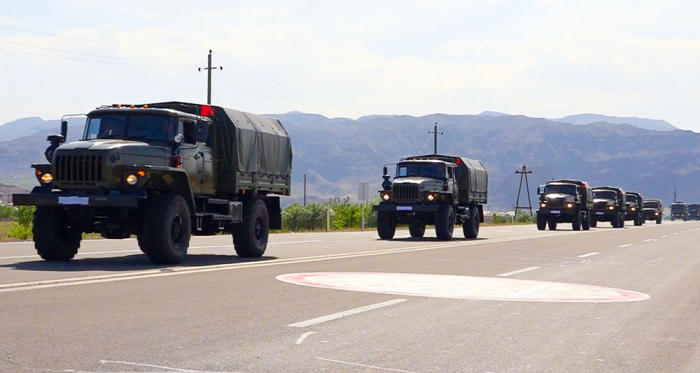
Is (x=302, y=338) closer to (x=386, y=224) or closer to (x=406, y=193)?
(x=406, y=193)

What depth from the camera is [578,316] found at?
9914 millimetres

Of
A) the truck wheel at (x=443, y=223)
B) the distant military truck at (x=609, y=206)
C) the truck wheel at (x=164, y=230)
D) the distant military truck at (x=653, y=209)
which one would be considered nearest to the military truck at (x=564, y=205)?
the distant military truck at (x=609, y=206)

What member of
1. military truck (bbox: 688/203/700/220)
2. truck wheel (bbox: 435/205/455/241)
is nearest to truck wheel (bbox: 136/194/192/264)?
truck wheel (bbox: 435/205/455/241)

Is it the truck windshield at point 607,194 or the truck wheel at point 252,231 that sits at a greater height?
the truck windshield at point 607,194

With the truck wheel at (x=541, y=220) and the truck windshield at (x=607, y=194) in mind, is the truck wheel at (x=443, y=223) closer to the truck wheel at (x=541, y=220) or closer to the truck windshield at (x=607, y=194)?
the truck wheel at (x=541, y=220)

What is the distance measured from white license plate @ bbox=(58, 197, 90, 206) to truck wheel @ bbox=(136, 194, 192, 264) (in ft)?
3.17

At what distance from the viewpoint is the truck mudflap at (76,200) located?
1466 centimetres

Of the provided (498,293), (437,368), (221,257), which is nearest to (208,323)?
(437,368)

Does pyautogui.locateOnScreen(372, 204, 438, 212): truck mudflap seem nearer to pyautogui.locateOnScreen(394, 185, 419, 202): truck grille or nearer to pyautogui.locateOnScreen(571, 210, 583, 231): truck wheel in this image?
pyautogui.locateOnScreen(394, 185, 419, 202): truck grille

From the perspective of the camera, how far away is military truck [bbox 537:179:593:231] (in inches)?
1992

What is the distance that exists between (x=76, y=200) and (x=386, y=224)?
17.0 meters

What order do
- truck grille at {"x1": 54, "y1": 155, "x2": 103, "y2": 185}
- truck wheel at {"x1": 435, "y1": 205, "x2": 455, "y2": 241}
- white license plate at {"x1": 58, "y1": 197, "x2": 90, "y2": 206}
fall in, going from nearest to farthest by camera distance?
1. white license plate at {"x1": 58, "y1": 197, "x2": 90, "y2": 206}
2. truck grille at {"x1": 54, "y1": 155, "x2": 103, "y2": 185}
3. truck wheel at {"x1": 435, "y1": 205, "x2": 455, "y2": 241}

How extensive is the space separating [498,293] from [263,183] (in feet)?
26.6

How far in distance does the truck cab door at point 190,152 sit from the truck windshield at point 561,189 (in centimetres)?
3732
